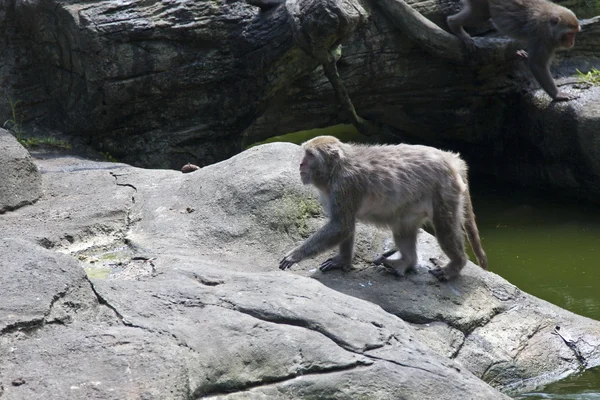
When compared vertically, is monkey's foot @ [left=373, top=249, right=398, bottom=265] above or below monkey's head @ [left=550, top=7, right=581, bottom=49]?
below

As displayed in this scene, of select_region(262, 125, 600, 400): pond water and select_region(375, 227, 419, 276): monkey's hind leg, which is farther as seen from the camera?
select_region(262, 125, 600, 400): pond water

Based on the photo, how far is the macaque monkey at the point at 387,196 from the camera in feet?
22.3

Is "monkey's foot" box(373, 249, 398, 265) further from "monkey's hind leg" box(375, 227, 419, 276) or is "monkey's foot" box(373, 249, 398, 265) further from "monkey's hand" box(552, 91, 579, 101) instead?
"monkey's hand" box(552, 91, 579, 101)

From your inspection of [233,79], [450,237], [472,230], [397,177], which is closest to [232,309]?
[397,177]

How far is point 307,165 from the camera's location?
682 centimetres

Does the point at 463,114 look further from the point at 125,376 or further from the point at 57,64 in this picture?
the point at 125,376

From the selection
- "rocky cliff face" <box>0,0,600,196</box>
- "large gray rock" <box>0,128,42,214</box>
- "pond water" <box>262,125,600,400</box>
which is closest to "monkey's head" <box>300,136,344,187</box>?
"pond water" <box>262,125,600,400</box>

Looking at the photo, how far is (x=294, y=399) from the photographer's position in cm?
468

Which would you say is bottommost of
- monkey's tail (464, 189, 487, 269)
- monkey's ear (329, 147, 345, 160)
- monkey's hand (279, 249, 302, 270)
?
monkey's tail (464, 189, 487, 269)

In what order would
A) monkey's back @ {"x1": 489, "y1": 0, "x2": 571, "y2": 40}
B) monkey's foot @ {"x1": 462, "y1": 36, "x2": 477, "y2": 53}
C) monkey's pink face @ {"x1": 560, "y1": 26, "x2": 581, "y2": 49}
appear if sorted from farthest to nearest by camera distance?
monkey's pink face @ {"x1": 560, "y1": 26, "x2": 581, "y2": 49}, monkey's back @ {"x1": 489, "y1": 0, "x2": 571, "y2": 40}, monkey's foot @ {"x1": 462, "y1": 36, "x2": 477, "y2": 53}

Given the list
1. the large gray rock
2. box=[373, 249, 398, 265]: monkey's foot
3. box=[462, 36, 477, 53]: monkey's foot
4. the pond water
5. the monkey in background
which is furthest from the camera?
box=[462, 36, 477, 53]: monkey's foot

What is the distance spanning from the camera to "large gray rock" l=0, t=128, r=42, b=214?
7949 mm

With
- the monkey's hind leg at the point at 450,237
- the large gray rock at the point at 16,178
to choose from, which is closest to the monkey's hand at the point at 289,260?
the monkey's hind leg at the point at 450,237

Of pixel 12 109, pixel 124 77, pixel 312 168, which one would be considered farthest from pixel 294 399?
pixel 12 109
